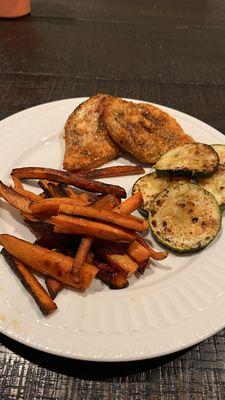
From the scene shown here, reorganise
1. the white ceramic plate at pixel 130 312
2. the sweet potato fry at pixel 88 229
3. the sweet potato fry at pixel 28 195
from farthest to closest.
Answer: the sweet potato fry at pixel 28 195
the sweet potato fry at pixel 88 229
the white ceramic plate at pixel 130 312

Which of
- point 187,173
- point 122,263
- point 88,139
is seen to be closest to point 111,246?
point 122,263

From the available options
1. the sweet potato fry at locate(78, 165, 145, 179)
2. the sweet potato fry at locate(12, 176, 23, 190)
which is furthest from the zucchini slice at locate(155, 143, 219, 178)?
the sweet potato fry at locate(12, 176, 23, 190)

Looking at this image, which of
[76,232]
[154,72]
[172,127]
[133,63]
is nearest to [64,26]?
[133,63]

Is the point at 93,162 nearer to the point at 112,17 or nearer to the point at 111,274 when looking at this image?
the point at 111,274

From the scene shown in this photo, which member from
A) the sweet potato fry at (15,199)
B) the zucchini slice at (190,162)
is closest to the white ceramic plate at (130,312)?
the sweet potato fry at (15,199)

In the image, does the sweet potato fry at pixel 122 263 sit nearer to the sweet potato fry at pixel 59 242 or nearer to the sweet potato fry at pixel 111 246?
the sweet potato fry at pixel 111 246

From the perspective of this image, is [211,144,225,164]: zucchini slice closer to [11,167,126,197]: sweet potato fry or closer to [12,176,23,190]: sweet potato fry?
[11,167,126,197]: sweet potato fry
